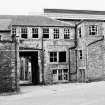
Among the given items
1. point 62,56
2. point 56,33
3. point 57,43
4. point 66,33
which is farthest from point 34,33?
point 62,56

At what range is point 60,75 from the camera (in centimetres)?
3966

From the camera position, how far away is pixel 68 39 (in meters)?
40.2

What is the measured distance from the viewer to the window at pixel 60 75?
39.4 m

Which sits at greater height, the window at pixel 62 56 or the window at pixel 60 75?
the window at pixel 62 56

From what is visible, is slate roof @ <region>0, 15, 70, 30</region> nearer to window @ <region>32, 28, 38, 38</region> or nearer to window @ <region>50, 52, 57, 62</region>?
window @ <region>32, 28, 38, 38</region>

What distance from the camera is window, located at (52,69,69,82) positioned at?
3938 centimetres

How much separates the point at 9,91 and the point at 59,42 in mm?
14781

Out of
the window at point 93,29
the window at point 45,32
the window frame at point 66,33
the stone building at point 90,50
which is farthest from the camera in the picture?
the window frame at point 66,33

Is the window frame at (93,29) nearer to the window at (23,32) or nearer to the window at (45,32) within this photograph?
the window at (45,32)

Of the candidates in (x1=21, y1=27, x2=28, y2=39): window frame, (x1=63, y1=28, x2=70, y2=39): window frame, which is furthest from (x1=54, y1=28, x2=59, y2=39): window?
(x1=21, y1=27, x2=28, y2=39): window frame

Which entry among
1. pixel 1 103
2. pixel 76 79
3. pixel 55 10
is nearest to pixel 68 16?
pixel 55 10

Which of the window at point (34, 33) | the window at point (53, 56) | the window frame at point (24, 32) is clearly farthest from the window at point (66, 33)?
the window frame at point (24, 32)

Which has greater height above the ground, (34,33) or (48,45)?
(34,33)

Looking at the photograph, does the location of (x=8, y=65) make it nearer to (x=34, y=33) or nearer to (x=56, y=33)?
(x=34, y=33)
